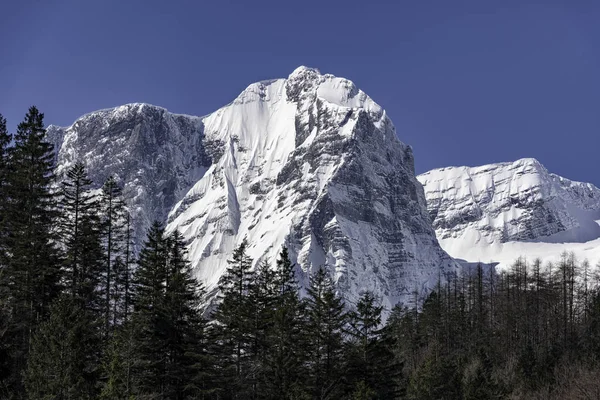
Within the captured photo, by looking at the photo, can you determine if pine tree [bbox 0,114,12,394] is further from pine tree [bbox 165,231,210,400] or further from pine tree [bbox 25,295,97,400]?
pine tree [bbox 165,231,210,400]

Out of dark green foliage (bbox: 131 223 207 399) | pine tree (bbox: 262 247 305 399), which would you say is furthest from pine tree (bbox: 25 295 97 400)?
pine tree (bbox: 262 247 305 399)

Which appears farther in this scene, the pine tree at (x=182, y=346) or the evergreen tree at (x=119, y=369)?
the pine tree at (x=182, y=346)

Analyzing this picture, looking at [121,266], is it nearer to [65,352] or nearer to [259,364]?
[259,364]

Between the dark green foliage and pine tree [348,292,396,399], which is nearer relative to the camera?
the dark green foliage

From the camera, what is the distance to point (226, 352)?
41344mm

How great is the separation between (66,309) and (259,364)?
13537mm

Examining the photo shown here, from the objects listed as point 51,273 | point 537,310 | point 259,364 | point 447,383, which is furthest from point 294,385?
point 537,310

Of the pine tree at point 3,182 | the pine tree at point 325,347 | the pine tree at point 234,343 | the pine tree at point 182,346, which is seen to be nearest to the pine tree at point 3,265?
the pine tree at point 3,182

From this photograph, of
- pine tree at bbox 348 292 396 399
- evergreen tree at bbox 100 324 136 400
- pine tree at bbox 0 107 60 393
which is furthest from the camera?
pine tree at bbox 348 292 396 399

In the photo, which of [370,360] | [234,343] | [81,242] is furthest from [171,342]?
[370,360]

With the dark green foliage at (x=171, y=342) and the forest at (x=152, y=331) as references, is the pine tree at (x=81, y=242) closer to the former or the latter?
the forest at (x=152, y=331)

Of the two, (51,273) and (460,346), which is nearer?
(51,273)

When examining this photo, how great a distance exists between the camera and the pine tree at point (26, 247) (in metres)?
33.9

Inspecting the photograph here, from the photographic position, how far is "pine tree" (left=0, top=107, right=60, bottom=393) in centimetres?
3391
